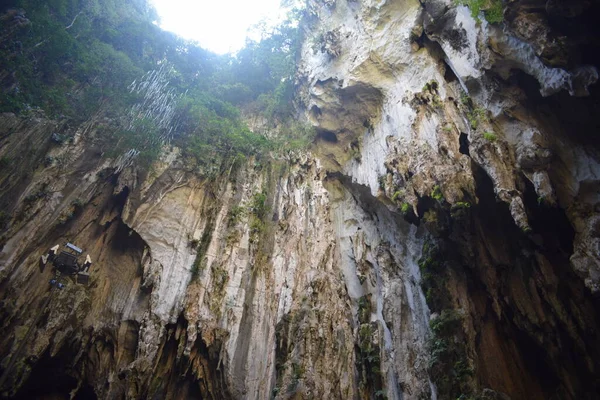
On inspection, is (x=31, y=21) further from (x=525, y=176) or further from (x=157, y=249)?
(x=525, y=176)

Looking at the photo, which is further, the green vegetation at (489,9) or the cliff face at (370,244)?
the green vegetation at (489,9)

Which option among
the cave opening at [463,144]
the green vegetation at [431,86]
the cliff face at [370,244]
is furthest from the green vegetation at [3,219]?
the green vegetation at [431,86]

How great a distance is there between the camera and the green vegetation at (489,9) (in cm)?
807

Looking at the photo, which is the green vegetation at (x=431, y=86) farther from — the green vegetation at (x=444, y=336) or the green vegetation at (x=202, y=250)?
the green vegetation at (x=202, y=250)

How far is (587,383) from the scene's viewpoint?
678cm

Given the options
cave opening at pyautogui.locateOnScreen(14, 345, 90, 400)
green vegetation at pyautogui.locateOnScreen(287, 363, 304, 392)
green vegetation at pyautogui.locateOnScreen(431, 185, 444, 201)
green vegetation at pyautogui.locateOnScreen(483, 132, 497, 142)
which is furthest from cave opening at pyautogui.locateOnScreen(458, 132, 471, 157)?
cave opening at pyautogui.locateOnScreen(14, 345, 90, 400)

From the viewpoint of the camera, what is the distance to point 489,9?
8305 mm

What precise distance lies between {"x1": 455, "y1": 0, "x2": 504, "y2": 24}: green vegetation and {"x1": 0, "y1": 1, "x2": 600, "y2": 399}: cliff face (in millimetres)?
182

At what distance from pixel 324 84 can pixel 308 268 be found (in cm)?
891

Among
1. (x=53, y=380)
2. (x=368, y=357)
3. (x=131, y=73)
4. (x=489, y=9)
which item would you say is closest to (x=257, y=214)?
(x=368, y=357)

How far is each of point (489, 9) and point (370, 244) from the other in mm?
7875

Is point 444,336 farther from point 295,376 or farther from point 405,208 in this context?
point 295,376

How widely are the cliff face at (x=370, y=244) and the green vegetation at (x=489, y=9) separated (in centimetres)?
18

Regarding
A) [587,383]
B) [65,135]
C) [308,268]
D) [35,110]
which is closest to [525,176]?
[587,383]
